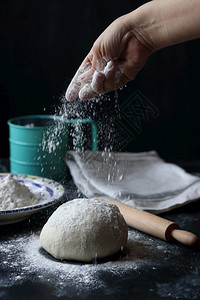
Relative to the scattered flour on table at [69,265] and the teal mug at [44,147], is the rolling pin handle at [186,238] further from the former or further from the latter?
the teal mug at [44,147]

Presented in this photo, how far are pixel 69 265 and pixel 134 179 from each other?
0.73 meters

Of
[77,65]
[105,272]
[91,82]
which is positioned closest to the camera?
[105,272]

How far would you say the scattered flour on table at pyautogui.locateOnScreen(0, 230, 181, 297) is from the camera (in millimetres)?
1052

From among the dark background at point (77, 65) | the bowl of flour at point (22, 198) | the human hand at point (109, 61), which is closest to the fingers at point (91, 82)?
the human hand at point (109, 61)

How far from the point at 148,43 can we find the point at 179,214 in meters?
0.53

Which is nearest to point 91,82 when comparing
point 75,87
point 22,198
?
point 75,87

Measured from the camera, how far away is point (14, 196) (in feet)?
4.49

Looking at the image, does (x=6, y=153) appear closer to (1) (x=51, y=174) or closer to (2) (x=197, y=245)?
(1) (x=51, y=174)

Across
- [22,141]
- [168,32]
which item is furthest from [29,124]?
[168,32]

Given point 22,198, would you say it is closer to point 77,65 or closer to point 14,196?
point 14,196

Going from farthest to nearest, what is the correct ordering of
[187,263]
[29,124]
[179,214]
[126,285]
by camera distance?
[29,124] → [179,214] → [187,263] → [126,285]

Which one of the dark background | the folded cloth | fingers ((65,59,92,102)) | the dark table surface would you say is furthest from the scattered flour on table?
the dark background

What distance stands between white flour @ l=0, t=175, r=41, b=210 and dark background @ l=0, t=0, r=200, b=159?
67cm

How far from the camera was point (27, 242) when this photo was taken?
1273 mm
